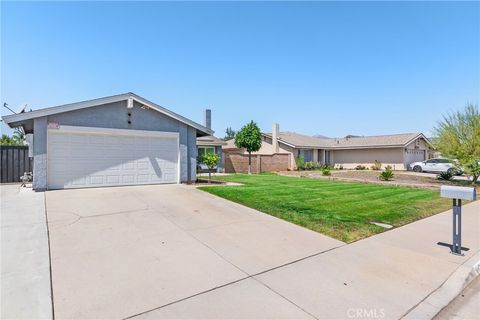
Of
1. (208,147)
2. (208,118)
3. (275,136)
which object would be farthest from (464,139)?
(208,118)

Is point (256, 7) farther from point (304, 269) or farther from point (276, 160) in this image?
point (276, 160)

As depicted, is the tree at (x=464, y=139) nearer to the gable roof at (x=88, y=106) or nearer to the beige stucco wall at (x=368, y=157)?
the beige stucco wall at (x=368, y=157)

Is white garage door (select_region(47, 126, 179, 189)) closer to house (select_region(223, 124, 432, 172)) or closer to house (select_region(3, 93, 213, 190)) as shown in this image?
house (select_region(3, 93, 213, 190))

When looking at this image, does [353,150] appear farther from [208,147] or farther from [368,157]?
[208,147]

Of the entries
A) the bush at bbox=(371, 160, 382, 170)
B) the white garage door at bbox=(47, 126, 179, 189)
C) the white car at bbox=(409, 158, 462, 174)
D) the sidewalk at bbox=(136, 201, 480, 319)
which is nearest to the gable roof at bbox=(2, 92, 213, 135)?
the white garage door at bbox=(47, 126, 179, 189)

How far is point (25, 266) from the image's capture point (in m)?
3.57

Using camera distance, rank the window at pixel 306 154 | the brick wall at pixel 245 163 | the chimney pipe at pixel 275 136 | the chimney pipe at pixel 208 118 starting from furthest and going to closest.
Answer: the chimney pipe at pixel 208 118 → the window at pixel 306 154 → the chimney pipe at pixel 275 136 → the brick wall at pixel 245 163

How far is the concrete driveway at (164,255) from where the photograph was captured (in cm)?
281

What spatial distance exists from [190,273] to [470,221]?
8.20m

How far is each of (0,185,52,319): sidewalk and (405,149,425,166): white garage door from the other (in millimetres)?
30958

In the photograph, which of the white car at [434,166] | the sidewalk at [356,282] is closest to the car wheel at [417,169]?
the white car at [434,166]

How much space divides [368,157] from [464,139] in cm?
1387

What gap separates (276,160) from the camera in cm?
2391

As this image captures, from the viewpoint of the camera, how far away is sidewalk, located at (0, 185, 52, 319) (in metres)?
2.62
